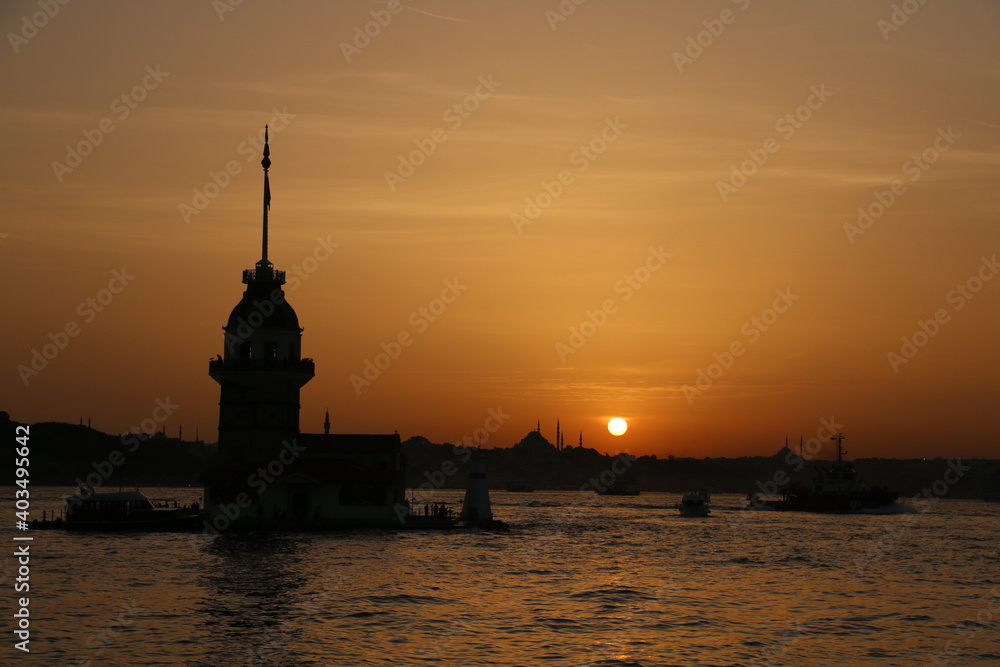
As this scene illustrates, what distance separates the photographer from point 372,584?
174ft

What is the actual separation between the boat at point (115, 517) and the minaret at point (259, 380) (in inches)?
259

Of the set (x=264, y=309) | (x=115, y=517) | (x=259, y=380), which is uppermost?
(x=264, y=309)

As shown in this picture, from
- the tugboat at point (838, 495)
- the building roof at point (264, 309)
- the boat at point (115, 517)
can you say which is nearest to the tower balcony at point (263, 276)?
the building roof at point (264, 309)

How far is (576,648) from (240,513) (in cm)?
4493

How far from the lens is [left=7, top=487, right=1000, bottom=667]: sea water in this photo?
37.6 metres

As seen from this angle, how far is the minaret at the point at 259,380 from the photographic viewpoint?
82.4 m

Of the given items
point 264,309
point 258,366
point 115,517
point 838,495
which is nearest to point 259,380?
point 258,366

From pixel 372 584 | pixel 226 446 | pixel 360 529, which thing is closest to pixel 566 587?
pixel 372 584

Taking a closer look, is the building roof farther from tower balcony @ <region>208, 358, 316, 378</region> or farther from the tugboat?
the tugboat

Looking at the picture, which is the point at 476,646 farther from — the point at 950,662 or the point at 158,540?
the point at 158,540

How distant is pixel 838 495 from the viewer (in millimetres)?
166375

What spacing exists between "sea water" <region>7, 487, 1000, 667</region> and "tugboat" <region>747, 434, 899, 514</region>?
83.9 metres

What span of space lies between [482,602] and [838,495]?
127866 mm

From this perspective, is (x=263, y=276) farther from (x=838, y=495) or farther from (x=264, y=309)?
(x=838, y=495)
